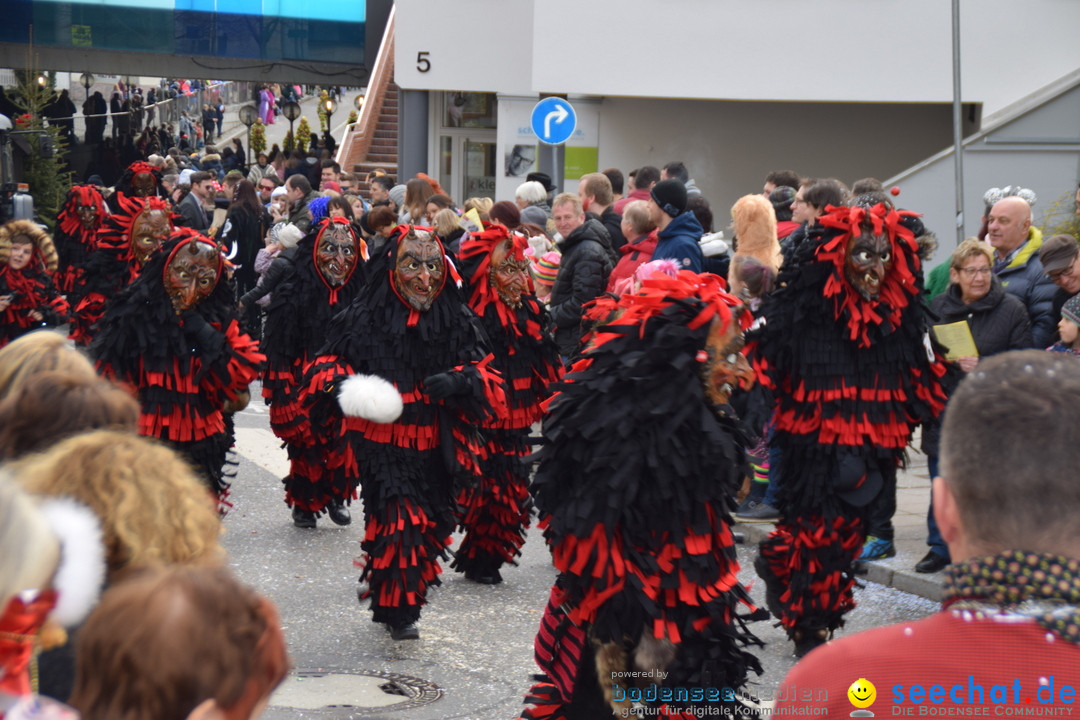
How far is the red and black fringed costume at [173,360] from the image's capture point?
6.45m

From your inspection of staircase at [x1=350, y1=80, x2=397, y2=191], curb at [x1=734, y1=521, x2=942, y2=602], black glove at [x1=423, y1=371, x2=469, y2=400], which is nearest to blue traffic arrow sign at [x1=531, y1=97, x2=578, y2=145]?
curb at [x1=734, y1=521, x2=942, y2=602]

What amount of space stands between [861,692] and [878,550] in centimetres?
583

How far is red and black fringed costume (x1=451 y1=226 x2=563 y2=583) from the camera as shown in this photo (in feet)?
22.9

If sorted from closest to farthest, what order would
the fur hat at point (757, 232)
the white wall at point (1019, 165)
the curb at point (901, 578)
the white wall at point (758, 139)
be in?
the curb at point (901, 578)
the fur hat at point (757, 232)
the white wall at point (1019, 165)
the white wall at point (758, 139)

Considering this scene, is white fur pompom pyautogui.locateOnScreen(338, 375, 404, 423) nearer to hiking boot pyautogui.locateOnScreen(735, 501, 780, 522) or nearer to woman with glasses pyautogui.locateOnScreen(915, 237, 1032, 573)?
woman with glasses pyautogui.locateOnScreen(915, 237, 1032, 573)

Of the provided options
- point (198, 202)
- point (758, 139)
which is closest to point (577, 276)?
point (198, 202)

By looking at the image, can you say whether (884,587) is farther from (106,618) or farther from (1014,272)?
(106,618)

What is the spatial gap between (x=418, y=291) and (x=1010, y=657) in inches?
184

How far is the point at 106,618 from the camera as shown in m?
1.80

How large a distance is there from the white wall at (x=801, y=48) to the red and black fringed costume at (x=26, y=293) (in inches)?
371

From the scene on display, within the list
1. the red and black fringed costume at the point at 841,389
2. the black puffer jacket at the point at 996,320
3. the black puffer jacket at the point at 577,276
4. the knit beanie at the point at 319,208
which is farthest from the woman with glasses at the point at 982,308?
the knit beanie at the point at 319,208

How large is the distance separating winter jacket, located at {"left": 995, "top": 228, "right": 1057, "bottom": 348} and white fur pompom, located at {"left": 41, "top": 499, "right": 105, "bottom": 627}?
5603mm

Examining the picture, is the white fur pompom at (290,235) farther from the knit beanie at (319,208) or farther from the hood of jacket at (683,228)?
the hood of jacket at (683,228)

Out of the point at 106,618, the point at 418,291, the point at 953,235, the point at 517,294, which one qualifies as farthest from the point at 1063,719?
the point at 953,235
